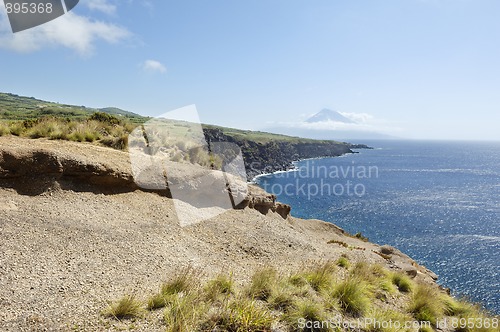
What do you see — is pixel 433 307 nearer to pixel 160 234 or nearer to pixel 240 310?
pixel 240 310

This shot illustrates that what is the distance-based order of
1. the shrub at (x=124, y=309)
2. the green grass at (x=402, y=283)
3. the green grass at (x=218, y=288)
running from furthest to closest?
the green grass at (x=402, y=283) → the green grass at (x=218, y=288) → the shrub at (x=124, y=309)

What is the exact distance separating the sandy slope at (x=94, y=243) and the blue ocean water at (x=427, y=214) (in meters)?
19.0

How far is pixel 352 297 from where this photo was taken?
812 cm

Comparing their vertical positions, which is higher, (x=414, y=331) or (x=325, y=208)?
(x=414, y=331)

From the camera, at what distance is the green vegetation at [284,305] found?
6.04 metres

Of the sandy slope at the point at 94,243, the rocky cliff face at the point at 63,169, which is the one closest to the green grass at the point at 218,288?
the sandy slope at the point at 94,243

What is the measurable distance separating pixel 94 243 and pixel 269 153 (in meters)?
122

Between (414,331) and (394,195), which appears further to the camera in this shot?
(394,195)

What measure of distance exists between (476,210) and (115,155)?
211 feet

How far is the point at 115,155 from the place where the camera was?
14.4m

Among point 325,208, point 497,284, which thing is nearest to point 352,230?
point 325,208

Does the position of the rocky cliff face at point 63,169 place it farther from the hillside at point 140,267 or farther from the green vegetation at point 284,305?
the green vegetation at point 284,305

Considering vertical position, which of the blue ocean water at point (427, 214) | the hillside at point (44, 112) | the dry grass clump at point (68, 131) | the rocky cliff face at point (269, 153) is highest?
the hillside at point (44, 112)

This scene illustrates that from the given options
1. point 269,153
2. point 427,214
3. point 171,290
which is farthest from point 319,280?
point 269,153
